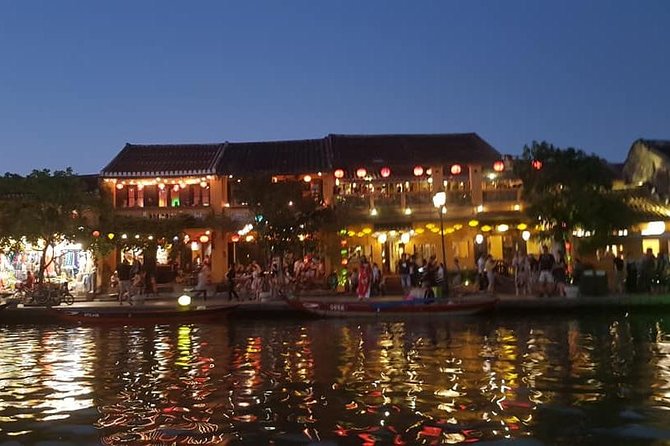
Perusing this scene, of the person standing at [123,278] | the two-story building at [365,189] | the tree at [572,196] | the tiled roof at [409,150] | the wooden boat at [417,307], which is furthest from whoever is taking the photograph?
the tiled roof at [409,150]

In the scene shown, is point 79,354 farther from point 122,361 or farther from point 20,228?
point 20,228

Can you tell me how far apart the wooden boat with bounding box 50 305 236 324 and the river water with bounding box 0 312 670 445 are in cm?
279

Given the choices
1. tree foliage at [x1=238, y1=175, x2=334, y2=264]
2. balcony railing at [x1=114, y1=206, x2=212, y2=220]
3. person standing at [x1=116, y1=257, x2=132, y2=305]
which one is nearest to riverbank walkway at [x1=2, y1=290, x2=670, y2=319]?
person standing at [x1=116, y1=257, x2=132, y2=305]

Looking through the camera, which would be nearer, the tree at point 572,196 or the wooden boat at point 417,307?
the wooden boat at point 417,307

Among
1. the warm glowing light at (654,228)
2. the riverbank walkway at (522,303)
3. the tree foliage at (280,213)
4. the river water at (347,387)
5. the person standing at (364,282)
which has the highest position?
the tree foliage at (280,213)

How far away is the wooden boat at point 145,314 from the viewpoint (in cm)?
2412

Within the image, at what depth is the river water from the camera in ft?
30.6

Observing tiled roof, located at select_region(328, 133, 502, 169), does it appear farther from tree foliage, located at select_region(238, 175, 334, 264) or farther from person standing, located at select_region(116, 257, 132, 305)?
person standing, located at select_region(116, 257, 132, 305)

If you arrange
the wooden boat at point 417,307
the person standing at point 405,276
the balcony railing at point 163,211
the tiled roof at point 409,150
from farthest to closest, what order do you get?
the tiled roof at point 409,150 < the balcony railing at point 163,211 < the person standing at point 405,276 < the wooden boat at point 417,307

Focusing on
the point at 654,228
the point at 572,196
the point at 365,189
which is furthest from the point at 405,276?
the point at 654,228

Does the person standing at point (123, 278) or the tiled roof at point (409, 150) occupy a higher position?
the tiled roof at point (409, 150)

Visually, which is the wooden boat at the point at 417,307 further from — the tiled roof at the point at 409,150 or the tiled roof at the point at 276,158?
the tiled roof at the point at 409,150

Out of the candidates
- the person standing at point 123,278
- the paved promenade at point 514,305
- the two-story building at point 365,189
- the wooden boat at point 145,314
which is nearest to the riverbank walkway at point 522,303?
the paved promenade at point 514,305

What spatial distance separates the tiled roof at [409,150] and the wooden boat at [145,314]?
12.6 meters
